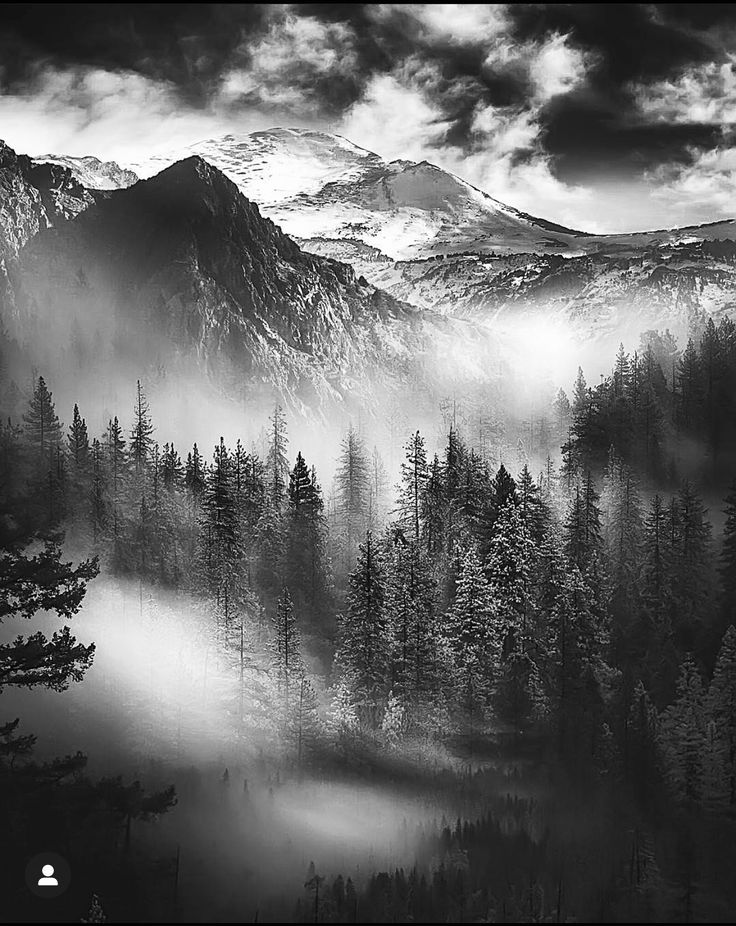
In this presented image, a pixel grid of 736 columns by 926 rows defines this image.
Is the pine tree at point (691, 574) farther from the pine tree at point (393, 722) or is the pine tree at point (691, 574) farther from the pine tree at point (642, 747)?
the pine tree at point (393, 722)

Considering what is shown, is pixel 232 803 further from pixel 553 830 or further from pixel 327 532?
pixel 327 532

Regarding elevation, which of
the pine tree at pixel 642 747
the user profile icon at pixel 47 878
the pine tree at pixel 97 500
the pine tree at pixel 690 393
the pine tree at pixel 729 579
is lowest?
the pine tree at pixel 642 747

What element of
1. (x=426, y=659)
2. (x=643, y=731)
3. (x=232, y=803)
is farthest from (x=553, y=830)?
(x=232, y=803)

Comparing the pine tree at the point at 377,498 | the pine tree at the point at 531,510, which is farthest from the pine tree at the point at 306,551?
the pine tree at the point at 531,510

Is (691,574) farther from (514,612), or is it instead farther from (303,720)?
(303,720)

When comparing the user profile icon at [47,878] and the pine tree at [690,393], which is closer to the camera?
the user profile icon at [47,878]

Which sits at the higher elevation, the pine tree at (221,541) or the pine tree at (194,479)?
the pine tree at (194,479)

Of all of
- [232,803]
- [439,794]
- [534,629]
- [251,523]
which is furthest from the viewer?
[251,523]

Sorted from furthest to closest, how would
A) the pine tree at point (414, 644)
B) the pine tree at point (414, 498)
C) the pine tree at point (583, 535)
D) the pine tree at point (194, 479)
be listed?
the pine tree at point (194, 479) → the pine tree at point (414, 498) → the pine tree at point (583, 535) → the pine tree at point (414, 644)
